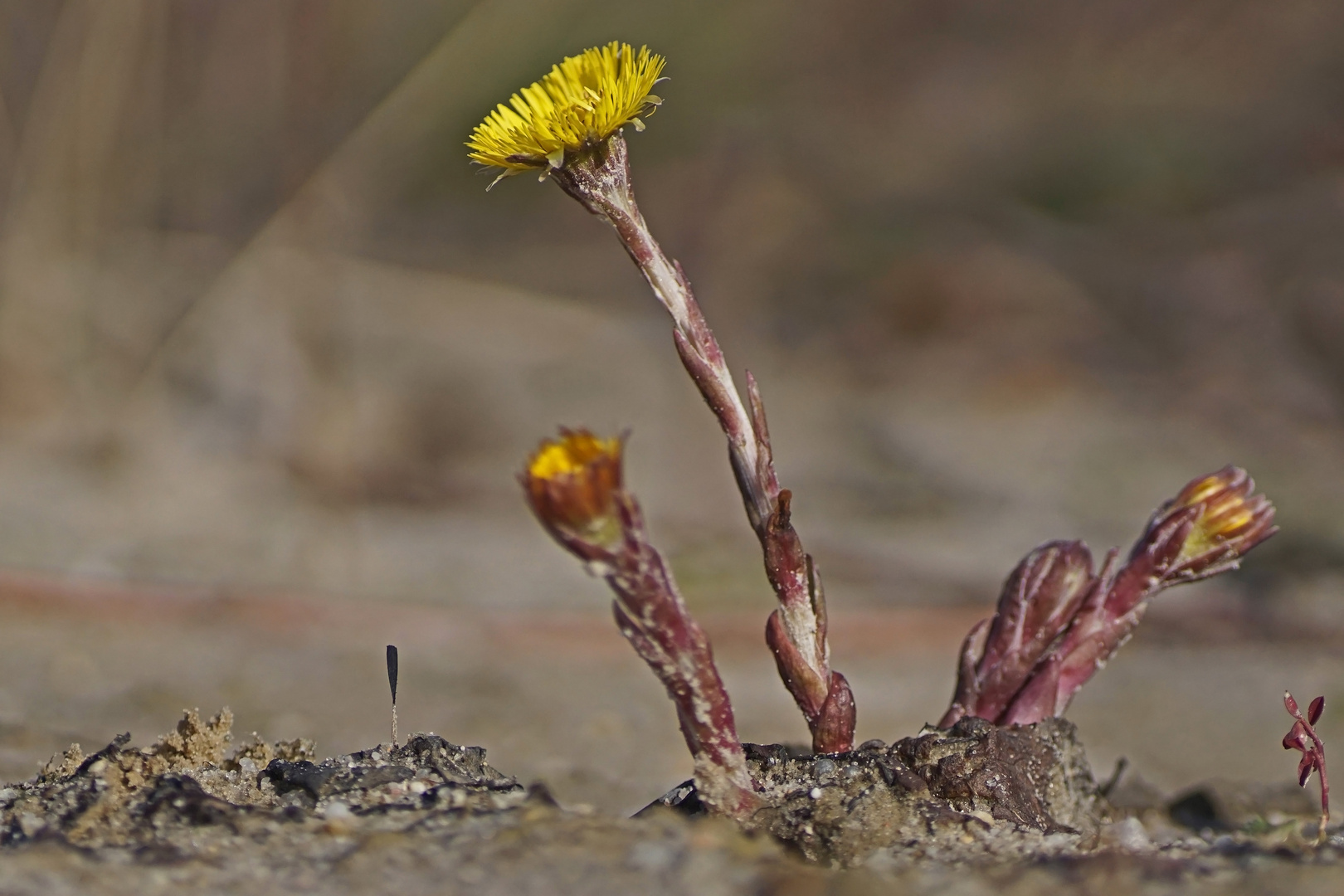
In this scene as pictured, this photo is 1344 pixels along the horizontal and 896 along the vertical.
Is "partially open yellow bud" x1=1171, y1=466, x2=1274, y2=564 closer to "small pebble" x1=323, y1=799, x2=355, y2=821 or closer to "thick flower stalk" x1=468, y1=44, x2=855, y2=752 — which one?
"thick flower stalk" x1=468, y1=44, x2=855, y2=752

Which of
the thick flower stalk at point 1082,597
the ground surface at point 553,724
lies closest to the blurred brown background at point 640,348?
the ground surface at point 553,724

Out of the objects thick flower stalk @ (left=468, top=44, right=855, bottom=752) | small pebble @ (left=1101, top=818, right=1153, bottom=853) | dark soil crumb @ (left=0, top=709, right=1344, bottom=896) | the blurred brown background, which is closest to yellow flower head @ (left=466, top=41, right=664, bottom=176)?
thick flower stalk @ (left=468, top=44, right=855, bottom=752)

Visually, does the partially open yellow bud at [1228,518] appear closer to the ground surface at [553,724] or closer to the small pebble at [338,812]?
the ground surface at [553,724]

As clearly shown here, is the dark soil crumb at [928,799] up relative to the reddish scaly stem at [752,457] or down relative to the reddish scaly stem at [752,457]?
down

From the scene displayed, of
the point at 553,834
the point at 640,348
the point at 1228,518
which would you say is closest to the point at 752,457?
the point at 553,834

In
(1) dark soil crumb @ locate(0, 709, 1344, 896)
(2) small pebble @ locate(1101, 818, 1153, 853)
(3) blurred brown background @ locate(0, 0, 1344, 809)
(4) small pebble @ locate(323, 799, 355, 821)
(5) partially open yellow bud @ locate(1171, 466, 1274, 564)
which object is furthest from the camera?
(3) blurred brown background @ locate(0, 0, 1344, 809)

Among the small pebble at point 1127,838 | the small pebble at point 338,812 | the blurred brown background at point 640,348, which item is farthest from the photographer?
the blurred brown background at point 640,348
